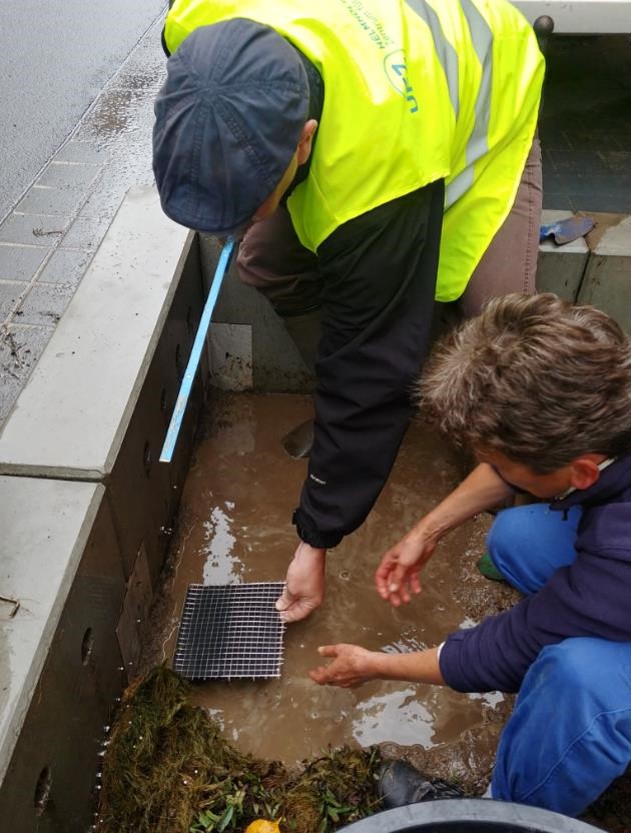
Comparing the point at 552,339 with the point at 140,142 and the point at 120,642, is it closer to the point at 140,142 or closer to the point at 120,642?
the point at 120,642

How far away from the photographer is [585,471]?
4.99ft

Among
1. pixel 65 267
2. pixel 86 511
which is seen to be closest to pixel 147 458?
pixel 86 511

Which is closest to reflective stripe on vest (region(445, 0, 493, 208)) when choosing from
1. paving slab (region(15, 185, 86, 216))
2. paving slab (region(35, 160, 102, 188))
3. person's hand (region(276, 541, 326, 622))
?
person's hand (region(276, 541, 326, 622))

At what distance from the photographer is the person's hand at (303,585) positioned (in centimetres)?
212

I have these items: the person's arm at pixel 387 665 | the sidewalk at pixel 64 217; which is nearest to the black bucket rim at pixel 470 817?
the person's arm at pixel 387 665

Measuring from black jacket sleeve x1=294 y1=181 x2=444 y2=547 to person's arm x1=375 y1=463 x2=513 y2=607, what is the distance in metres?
0.18

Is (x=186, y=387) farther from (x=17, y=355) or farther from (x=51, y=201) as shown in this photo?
(x=51, y=201)

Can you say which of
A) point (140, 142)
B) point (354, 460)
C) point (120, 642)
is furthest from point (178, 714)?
point (140, 142)

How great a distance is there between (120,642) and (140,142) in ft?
Result: 9.82

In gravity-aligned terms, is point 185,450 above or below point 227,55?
below

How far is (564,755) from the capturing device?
1.58 m

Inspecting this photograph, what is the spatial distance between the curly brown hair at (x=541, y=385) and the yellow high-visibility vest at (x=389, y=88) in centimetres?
41

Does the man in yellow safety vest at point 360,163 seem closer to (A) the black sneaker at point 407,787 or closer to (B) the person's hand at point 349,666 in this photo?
(B) the person's hand at point 349,666

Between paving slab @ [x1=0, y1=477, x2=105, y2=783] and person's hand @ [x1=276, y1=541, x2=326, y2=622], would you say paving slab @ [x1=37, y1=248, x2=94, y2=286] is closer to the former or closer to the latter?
paving slab @ [x1=0, y1=477, x2=105, y2=783]
